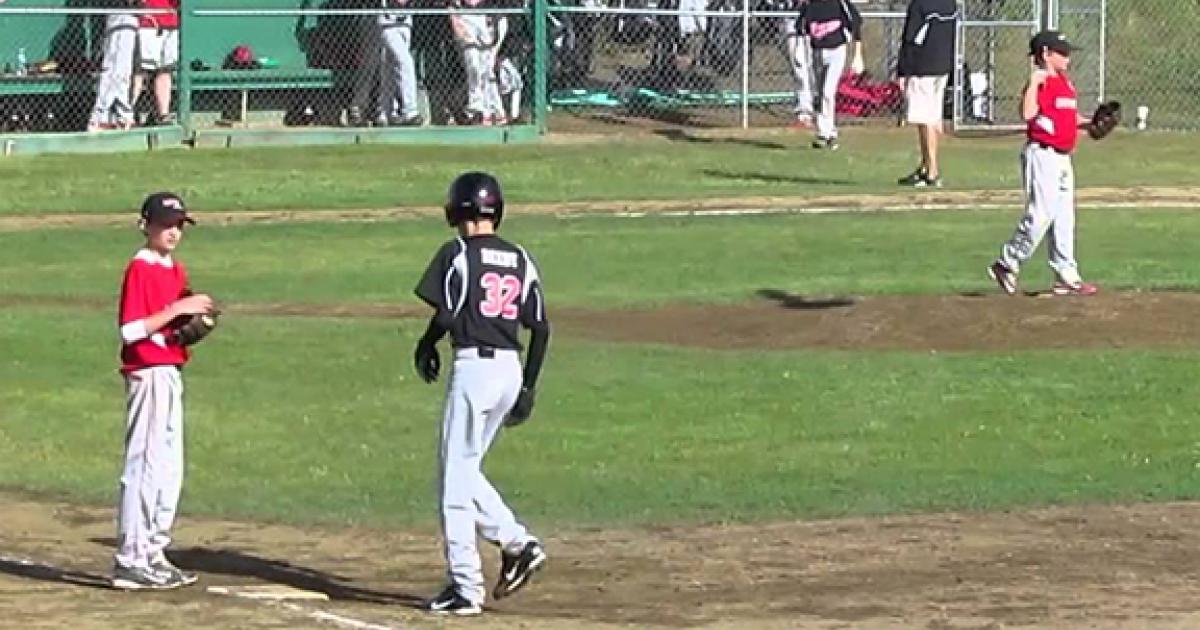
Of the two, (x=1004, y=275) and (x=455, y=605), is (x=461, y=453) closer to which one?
(x=455, y=605)

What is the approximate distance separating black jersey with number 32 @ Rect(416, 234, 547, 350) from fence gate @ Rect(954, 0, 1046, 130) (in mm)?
22076

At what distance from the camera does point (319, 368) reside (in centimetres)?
1775

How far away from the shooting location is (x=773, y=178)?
2911 centimetres

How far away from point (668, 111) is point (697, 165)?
149 inches

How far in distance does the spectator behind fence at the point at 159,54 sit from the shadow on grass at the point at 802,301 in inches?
435

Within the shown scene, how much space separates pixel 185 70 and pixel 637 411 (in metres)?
15.5

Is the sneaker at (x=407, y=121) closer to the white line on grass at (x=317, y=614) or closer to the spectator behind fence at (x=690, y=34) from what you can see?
the spectator behind fence at (x=690, y=34)

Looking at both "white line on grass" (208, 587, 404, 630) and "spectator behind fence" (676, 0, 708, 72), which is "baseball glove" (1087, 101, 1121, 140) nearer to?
"white line on grass" (208, 587, 404, 630)

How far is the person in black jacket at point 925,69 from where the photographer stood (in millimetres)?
27891

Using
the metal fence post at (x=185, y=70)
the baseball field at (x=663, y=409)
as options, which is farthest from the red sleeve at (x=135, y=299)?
the metal fence post at (x=185, y=70)

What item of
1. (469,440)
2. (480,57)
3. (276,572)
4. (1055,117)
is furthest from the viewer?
(480,57)

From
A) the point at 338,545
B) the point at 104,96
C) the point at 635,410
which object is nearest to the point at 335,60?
the point at 104,96

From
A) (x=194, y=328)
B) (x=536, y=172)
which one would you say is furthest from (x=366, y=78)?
(x=194, y=328)

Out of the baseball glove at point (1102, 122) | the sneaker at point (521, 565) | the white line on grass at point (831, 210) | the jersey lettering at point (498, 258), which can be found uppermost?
the jersey lettering at point (498, 258)
